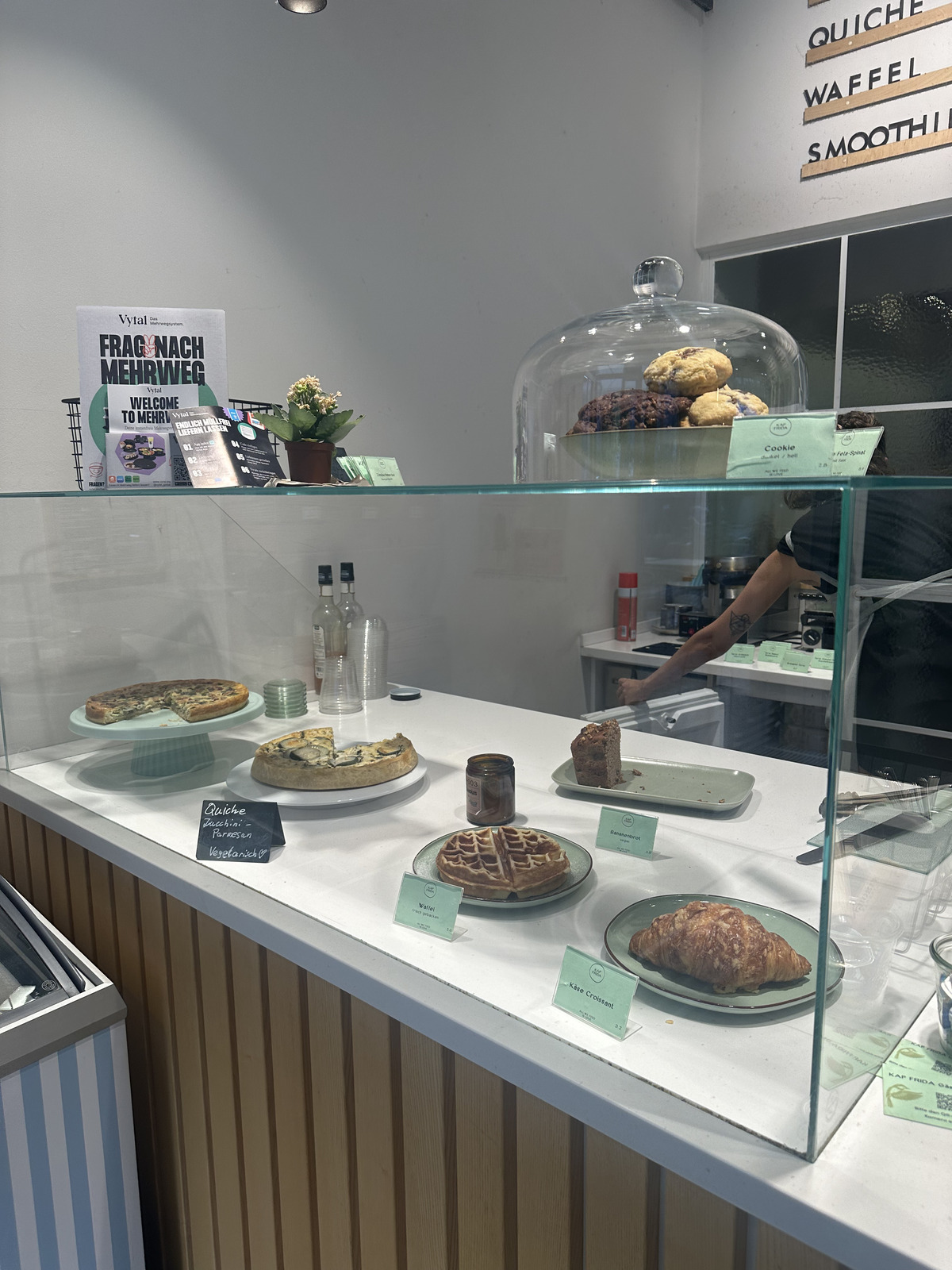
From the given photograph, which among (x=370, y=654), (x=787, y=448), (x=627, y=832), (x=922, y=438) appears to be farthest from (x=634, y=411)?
(x=922, y=438)

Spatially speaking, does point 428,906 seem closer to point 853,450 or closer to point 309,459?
point 853,450

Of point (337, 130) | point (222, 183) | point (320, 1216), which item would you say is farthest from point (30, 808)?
point (337, 130)

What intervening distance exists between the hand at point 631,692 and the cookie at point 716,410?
11.0 inches

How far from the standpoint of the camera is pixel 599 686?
92 centimetres

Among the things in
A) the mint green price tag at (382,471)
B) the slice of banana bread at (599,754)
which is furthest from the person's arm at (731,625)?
the mint green price tag at (382,471)

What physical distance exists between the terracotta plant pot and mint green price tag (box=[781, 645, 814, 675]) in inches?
33.9

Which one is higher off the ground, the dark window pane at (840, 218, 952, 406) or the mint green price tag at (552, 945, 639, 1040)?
the dark window pane at (840, 218, 952, 406)

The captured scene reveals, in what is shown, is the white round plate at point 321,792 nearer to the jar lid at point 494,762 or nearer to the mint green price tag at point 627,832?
the jar lid at point 494,762

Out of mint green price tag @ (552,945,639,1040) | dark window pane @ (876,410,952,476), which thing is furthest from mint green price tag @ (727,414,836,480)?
dark window pane @ (876,410,952,476)

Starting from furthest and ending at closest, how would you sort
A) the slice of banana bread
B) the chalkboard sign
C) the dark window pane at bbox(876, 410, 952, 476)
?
the dark window pane at bbox(876, 410, 952, 476)
the chalkboard sign
the slice of banana bread

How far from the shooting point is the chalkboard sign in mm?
1148

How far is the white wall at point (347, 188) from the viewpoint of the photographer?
183cm

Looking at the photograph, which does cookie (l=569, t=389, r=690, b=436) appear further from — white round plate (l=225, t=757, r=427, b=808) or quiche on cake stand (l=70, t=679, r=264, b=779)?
quiche on cake stand (l=70, t=679, r=264, b=779)

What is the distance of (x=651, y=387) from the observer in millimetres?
995
